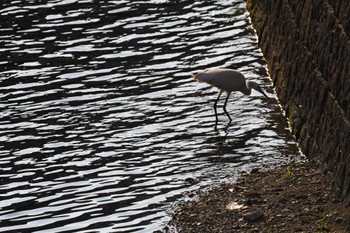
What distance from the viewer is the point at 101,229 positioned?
13.0 metres

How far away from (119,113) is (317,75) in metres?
3.83

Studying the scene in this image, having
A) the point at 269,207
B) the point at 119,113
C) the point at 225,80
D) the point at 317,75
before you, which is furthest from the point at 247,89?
the point at 269,207

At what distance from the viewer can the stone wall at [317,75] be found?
43.8 ft

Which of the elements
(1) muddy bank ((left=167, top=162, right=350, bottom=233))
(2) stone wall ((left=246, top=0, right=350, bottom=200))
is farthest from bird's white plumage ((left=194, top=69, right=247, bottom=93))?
(1) muddy bank ((left=167, top=162, right=350, bottom=233))

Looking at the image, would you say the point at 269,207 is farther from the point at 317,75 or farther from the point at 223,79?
the point at 223,79

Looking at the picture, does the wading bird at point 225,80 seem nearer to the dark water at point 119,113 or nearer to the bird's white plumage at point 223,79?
the bird's white plumage at point 223,79

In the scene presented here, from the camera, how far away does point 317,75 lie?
1487cm

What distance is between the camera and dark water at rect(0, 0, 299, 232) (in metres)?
14.0

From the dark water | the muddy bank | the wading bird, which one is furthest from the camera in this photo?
the wading bird

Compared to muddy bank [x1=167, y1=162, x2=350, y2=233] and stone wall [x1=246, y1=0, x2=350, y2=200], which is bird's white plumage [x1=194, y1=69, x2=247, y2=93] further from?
muddy bank [x1=167, y1=162, x2=350, y2=233]

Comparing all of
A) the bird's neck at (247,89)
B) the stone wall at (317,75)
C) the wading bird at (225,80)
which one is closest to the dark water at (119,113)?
the bird's neck at (247,89)

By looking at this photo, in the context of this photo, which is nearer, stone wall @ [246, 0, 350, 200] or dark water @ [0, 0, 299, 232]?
stone wall @ [246, 0, 350, 200]

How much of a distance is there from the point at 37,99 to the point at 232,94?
11.1ft

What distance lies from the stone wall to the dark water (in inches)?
18.9
